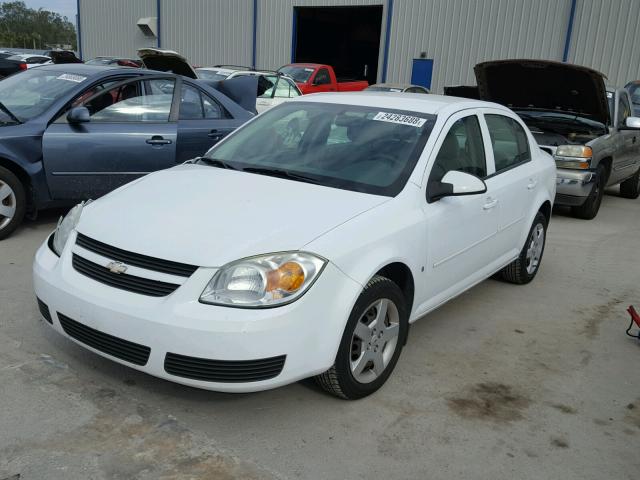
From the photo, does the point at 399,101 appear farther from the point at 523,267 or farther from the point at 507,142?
the point at 523,267

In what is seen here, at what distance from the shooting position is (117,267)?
2859 millimetres

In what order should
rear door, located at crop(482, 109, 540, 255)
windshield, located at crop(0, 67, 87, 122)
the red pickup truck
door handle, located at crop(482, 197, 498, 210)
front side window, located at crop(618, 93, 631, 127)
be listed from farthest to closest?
the red pickup truck → front side window, located at crop(618, 93, 631, 127) → windshield, located at crop(0, 67, 87, 122) → rear door, located at crop(482, 109, 540, 255) → door handle, located at crop(482, 197, 498, 210)

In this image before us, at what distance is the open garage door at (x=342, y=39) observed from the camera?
2972cm

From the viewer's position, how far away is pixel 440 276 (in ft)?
12.2

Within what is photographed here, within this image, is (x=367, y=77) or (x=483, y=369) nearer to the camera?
(x=483, y=369)

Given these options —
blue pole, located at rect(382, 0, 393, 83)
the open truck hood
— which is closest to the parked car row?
the open truck hood

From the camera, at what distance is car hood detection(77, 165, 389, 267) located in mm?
2809

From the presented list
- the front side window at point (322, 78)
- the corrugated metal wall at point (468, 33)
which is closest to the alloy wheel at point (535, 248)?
the front side window at point (322, 78)

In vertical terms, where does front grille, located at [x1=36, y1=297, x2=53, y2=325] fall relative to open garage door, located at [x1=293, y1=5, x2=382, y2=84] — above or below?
below

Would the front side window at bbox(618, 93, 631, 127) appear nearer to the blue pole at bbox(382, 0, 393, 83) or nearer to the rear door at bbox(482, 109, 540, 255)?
the rear door at bbox(482, 109, 540, 255)

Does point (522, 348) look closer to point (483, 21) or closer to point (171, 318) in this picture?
point (171, 318)

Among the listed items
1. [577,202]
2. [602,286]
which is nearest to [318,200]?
[602,286]

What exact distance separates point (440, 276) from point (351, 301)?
1025 mm

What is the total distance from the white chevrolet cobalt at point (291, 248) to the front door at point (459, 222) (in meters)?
0.01
